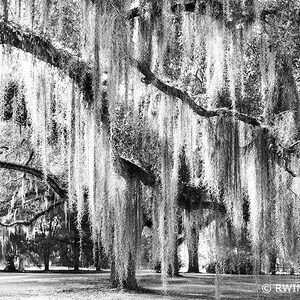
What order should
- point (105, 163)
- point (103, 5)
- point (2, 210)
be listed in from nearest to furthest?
point (103, 5)
point (105, 163)
point (2, 210)

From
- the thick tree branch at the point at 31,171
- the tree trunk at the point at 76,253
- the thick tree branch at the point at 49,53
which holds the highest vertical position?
the thick tree branch at the point at 49,53

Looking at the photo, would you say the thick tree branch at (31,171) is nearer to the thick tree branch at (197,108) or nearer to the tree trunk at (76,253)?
the thick tree branch at (197,108)

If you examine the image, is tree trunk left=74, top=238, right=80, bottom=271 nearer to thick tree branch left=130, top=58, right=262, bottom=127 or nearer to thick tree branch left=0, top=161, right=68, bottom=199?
thick tree branch left=0, top=161, right=68, bottom=199

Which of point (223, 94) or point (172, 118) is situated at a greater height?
point (223, 94)

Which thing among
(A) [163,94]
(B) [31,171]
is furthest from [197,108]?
(B) [31,171]

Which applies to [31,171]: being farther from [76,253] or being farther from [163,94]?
[76,253]

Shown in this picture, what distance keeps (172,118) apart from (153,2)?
1.35 meters

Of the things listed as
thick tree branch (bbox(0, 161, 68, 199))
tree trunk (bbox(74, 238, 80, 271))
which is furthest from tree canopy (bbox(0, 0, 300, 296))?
tree trunk (bbox(74, 238, 80, 271))

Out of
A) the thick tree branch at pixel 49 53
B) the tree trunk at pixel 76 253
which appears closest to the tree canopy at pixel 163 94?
the thick tree branch at pixel 49 53

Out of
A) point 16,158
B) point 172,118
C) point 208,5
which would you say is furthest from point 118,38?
point 16,158

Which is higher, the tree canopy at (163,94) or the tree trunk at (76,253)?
the tree canopy at (163,94)

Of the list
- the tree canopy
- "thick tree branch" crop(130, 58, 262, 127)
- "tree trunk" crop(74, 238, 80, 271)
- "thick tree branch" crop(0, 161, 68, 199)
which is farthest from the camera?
"tree trunk" crop(74, 238, 80, 271)

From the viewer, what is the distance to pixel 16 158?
1159 centimetres

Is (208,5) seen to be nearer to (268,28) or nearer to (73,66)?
(268,28)
